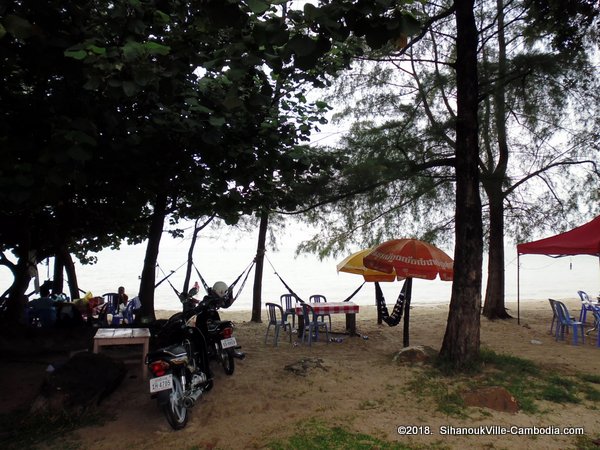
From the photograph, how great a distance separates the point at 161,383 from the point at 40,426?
118cm

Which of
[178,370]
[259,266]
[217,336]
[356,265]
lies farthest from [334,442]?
[259,266]

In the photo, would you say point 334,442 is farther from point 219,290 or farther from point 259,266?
point 259,266

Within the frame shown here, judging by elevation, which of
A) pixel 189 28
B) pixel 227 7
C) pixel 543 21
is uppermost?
pixel 543 21

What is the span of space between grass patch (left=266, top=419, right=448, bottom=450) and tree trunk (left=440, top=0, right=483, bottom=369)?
7.45ft

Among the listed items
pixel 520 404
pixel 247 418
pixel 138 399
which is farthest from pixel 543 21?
pixel 138 399

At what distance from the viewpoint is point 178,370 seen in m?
4.11

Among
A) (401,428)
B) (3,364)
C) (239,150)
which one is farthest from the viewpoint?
(3,364)

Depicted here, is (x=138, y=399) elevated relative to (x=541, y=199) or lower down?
lower down

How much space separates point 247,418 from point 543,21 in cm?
619

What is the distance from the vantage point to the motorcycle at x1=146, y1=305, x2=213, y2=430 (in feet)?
12.5

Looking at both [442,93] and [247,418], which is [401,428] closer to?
[247,418]

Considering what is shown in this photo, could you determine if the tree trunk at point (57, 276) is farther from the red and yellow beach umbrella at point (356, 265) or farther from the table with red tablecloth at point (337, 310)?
the red and yellow beach umbrella at point (356, 265)

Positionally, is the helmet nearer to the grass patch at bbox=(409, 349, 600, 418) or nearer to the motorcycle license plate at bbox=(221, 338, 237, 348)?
the motorcycle license plate at bbox=(221, 338, 237, 348)

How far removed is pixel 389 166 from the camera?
634 cm
